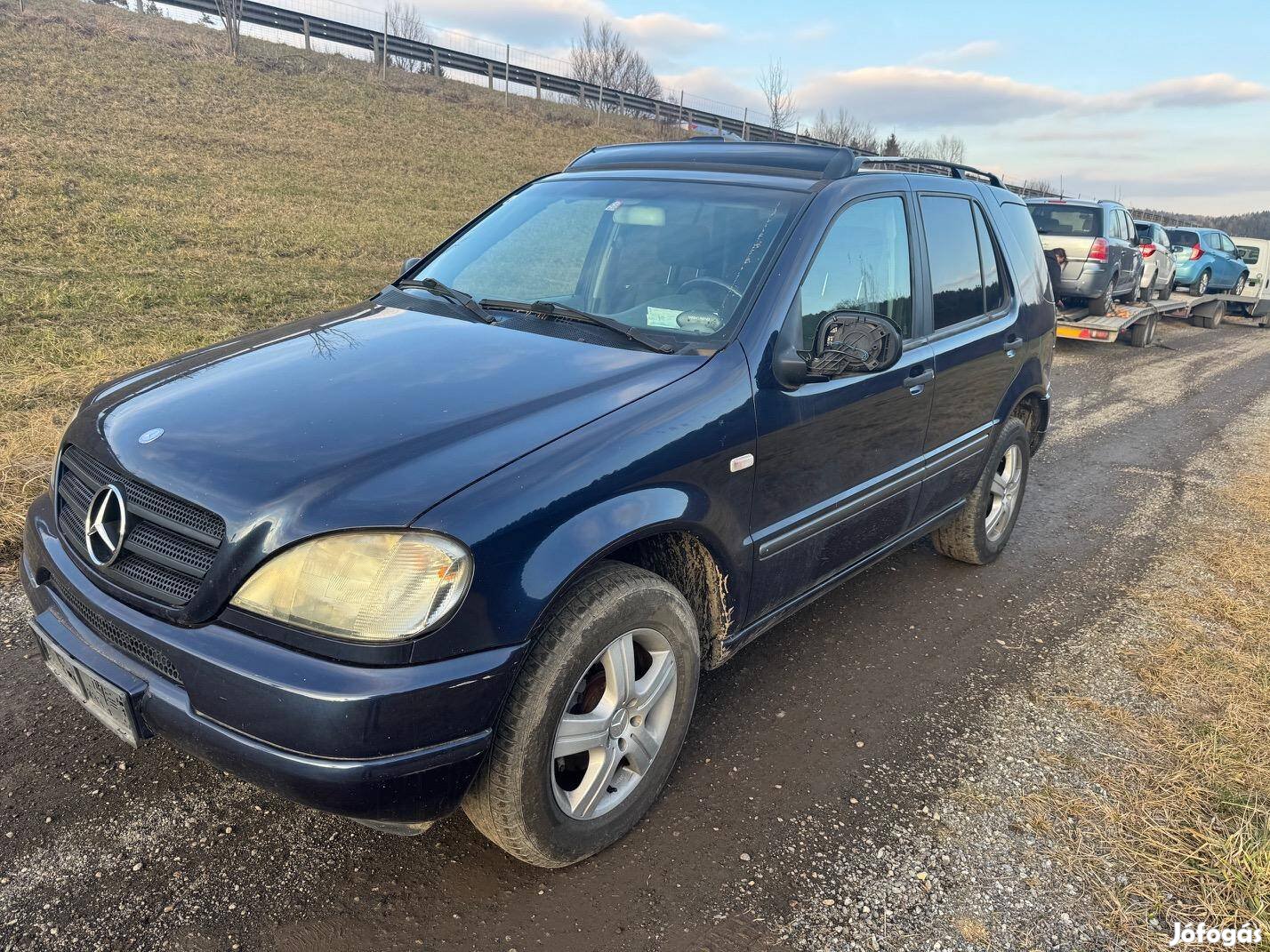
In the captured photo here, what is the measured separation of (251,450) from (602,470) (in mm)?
860

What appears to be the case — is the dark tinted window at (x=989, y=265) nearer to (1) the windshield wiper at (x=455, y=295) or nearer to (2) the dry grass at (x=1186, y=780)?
(2) the dry grass at (x=1186, y=780)

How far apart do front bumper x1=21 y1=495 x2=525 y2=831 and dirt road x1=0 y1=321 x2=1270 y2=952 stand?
460mm

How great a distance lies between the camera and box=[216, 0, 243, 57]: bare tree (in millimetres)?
23422

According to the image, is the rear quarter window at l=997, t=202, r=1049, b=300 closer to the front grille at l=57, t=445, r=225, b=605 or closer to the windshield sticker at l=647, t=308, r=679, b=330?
the windshield sticker at l=647, t=308, r=679, b=330

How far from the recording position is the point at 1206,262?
59.2 ft

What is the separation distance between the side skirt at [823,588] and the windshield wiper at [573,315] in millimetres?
998

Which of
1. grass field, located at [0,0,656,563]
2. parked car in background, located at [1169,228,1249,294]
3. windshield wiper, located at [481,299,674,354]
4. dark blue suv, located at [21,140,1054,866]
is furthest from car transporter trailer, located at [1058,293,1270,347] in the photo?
windshield wiper, located at [481,299,674,354]

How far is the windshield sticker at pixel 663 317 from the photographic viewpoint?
9.03ft

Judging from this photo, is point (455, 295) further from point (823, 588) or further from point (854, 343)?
point (823, 588)

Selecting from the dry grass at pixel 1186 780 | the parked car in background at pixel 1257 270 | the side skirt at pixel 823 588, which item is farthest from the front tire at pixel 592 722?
the parked car in background at pixel 1257 270

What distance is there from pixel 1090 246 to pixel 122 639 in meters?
12.8

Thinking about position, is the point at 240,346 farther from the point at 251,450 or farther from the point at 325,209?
the point at 325,209

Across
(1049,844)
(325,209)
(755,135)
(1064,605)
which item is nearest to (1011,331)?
(1064,605)

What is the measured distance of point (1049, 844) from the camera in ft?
8.23
